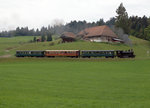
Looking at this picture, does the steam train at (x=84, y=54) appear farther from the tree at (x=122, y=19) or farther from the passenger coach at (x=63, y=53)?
the tree at (x=122, y=19)

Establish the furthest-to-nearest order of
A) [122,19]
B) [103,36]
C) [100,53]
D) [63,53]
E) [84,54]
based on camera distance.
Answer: [122,19] < [103,36] < [63,53] < [84,54] < [100,53]

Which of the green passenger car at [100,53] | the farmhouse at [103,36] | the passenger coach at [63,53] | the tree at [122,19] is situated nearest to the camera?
the green passenger car at [100,53]

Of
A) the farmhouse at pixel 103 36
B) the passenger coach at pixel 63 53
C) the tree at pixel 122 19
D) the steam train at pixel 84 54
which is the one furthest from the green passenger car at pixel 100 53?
the tree at pixel 122 19

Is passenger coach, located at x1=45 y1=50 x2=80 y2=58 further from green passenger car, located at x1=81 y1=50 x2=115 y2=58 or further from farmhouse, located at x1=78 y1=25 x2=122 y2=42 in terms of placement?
farmhouse, located at x1=78 y1=25 x2=122 y2=42

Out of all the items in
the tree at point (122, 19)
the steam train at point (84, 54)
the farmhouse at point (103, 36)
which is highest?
the tree at point (122, 19)

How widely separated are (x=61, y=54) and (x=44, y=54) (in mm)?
4350

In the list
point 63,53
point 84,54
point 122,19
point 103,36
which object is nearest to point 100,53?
point 84,54

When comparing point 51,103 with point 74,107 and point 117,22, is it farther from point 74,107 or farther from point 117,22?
point 117,22

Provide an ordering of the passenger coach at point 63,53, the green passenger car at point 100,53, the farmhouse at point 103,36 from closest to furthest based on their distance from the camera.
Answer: the green passenger car at point 100,53 → the passenger coach at point 63,53 → the farmhouse at point 103,36

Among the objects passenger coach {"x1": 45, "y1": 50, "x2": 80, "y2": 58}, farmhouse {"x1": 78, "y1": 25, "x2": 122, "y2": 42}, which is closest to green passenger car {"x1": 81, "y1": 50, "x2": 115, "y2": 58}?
passenger coach {"x1": 45, "y1": 50, "x2": 80, "y2": 58}

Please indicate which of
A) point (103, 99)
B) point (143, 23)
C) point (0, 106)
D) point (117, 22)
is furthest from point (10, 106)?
point (143, 23)

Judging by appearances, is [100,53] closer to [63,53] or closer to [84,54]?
[84,54]

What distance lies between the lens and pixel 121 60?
40.2 metres

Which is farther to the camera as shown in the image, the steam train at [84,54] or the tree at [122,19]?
the tree at [122,19]
